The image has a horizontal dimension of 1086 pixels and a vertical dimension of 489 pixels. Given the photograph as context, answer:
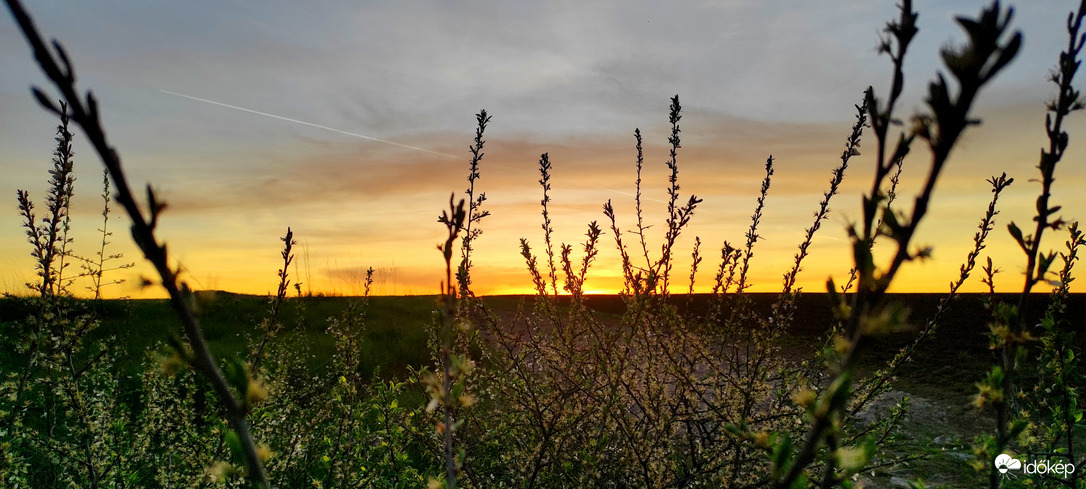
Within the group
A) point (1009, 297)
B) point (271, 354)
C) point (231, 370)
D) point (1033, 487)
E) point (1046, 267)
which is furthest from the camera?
point (1009, 297)

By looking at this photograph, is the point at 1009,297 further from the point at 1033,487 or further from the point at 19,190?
the point at 19,190

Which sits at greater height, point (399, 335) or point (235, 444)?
point (235, 444)

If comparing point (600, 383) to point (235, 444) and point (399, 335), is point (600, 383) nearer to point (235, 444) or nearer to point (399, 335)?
point (235, 444)

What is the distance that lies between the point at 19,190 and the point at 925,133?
445cm

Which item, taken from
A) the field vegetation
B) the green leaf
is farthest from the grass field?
the green leaf

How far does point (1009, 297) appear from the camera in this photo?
15656 millimetres

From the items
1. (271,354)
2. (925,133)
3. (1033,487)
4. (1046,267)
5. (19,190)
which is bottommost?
(1033,487)

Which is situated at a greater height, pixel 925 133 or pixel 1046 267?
pixel 925 133

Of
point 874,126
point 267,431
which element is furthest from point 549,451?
point 874,126

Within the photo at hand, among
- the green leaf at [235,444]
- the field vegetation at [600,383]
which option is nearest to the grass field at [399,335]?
the field vegetation at [600,383]

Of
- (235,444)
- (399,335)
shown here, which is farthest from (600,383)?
(399,335)

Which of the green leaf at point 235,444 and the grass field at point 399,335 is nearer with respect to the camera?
the green leaf at point 235,444

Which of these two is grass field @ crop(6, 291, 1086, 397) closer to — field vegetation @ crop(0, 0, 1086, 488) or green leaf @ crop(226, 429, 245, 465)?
field vegetation @ crop(0, 0, 1086, 488)

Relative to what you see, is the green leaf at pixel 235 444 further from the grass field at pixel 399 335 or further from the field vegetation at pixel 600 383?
the grass field at pixel 399 335
